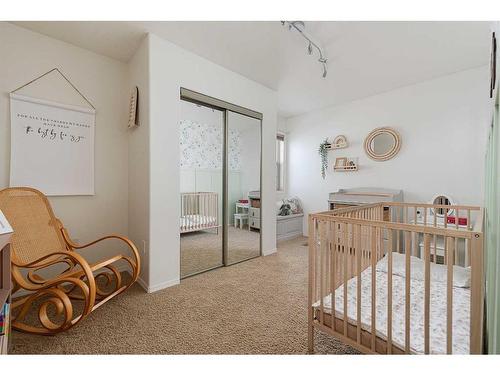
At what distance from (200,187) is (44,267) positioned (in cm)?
147

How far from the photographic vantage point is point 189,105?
2.48m

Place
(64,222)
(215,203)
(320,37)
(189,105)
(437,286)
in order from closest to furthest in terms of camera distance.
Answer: (437,286) < (320,37) < (64,222) < (189,105) < (215,203)

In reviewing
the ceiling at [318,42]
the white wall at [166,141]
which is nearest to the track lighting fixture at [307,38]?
the ceiling at [318,42]

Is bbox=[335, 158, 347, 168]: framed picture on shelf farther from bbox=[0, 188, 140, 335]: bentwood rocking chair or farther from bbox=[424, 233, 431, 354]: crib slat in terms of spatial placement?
bbox=[0, 188, 140, 335]: bentwood rocking chair

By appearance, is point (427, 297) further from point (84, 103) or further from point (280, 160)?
point (280, 160)

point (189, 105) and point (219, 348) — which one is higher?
point (189, 105)

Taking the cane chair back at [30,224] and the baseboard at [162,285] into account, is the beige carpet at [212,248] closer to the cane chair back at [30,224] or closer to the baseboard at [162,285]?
the baseboard at [162,285]

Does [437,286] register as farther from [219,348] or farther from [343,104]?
[343,104]

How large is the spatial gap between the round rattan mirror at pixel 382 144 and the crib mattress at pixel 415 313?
87.5 inches

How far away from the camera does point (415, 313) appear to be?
1.26 metres

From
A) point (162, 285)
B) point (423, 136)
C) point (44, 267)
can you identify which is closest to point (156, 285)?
point (162, 285)

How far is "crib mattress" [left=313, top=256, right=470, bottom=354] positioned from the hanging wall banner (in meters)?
2.45
